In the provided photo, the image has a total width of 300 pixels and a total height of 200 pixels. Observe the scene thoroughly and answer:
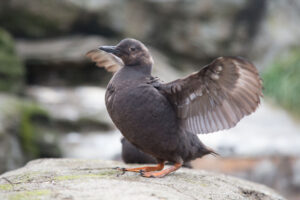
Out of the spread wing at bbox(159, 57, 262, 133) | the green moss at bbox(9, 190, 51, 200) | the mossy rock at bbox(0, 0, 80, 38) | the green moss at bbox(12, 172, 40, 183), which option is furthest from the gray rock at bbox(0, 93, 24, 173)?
the mossy rock at bbox(0, 0, 80, 38)

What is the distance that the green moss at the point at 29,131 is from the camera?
27.0 ft

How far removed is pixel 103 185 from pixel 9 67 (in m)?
8.06

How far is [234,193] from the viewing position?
4.11 metres

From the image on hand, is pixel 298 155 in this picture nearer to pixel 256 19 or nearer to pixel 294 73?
pixel 294 73

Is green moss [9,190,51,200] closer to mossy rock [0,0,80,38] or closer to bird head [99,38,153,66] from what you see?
bird head [99,38,153,66]

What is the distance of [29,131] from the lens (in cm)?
844

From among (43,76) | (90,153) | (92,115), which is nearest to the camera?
(90,153)

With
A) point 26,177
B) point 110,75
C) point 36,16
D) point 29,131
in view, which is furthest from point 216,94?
point 36,16

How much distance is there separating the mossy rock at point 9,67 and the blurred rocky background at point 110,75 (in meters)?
0.02

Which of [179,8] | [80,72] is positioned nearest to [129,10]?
[179,8]

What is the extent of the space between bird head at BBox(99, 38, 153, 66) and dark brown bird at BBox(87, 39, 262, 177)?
0.27 feet

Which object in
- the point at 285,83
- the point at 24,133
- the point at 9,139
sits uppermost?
the point at 285,83

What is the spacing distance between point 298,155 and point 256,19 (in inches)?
288

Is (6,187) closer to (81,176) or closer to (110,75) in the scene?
(81,176)
